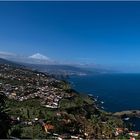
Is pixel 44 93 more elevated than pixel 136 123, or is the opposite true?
pixel 44 93

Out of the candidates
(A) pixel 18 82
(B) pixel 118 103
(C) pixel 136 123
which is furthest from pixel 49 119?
(B) pixel 118 103

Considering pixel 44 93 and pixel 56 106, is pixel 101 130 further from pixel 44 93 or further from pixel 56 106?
pixel 44 93

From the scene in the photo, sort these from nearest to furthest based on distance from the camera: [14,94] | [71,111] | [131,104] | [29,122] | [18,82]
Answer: [29,122]
[71,111]
[14,94]
[18,82]
[131,104]

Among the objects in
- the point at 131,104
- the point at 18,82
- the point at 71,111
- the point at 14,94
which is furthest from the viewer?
the point at 131,104

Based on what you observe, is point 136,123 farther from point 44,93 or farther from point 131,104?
point 131,104

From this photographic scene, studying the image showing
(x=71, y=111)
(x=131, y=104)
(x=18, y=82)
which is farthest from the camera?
(x=131, y=104)

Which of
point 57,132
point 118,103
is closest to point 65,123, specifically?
point 57,132

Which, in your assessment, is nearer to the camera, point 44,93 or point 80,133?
point 80,133

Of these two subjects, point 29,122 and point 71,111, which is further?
point 71,111

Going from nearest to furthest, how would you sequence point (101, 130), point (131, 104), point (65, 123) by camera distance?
point (101, 130) < point (65, 123) < point (131, 104)
